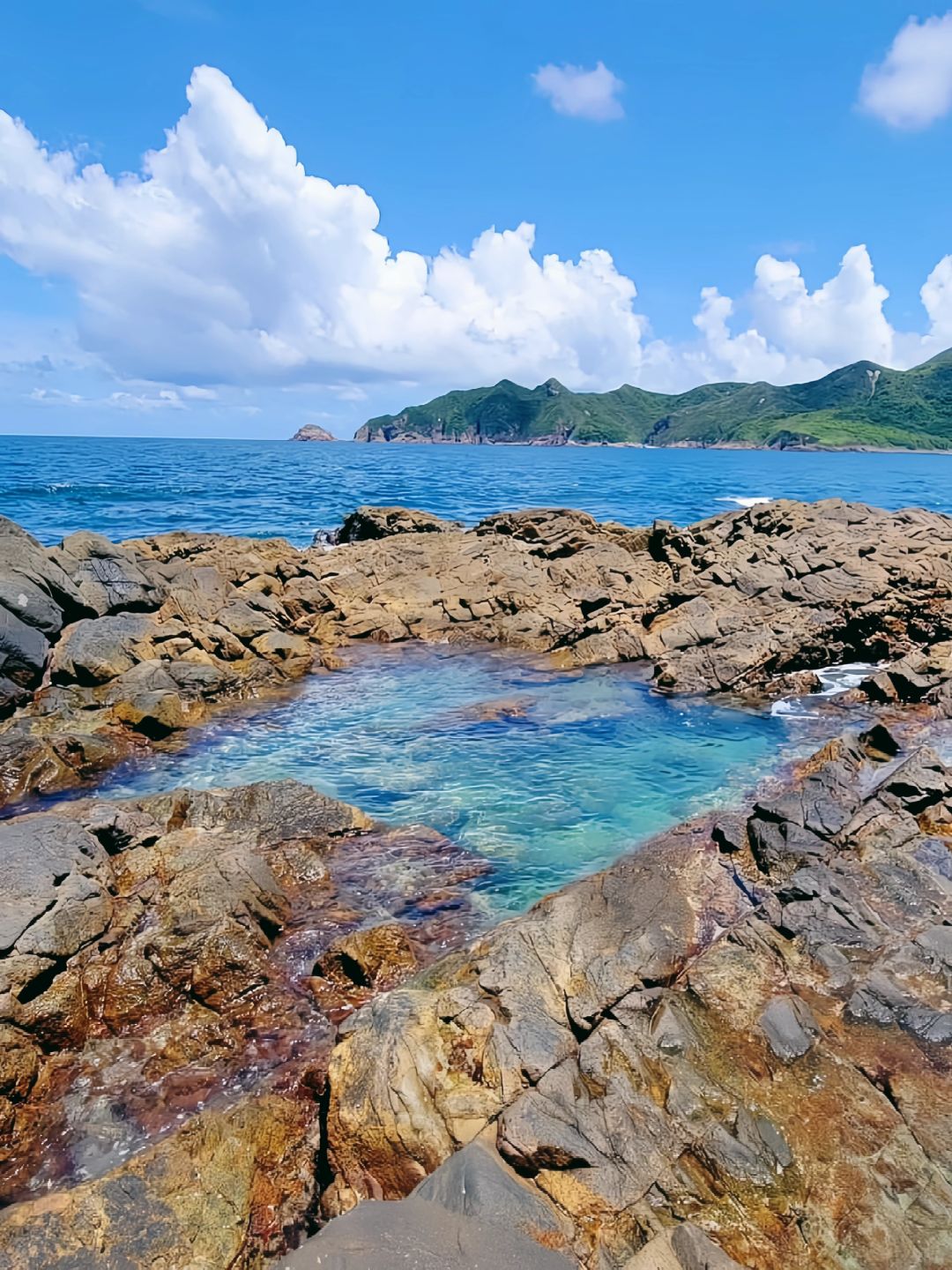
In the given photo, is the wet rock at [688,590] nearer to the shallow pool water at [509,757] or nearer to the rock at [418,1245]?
the shallow pool water at [509,757]

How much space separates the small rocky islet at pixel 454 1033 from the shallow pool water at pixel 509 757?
3.21 feet

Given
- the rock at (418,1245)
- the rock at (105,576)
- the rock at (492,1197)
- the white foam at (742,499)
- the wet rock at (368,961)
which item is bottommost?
the white foam at (742,499)

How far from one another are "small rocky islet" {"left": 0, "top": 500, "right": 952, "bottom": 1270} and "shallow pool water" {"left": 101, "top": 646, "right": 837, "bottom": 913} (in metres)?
0.98

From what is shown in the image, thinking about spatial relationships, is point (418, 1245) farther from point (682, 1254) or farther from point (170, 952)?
point (170, 952)

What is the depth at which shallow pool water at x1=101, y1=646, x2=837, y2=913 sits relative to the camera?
1323cm

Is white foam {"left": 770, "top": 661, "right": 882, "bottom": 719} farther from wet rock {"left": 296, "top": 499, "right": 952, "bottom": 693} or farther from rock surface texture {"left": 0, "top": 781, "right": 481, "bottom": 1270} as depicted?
rock surface texture {"left": 0, "top": 781, "right": 481, "bottom": 1270}

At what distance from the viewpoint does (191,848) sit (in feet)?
36.6

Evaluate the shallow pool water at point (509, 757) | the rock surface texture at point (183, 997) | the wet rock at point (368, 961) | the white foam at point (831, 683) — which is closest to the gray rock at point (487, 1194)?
the rock surface texture at point (183, 997)

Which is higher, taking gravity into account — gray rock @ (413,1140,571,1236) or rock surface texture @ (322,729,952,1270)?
gray rock @ (413,1140,571,1236)

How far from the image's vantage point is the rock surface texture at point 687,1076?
564 cm

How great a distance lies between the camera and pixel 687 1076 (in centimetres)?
679

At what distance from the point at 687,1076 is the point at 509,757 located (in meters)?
9.70

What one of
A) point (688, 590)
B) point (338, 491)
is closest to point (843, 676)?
point (688, 590)

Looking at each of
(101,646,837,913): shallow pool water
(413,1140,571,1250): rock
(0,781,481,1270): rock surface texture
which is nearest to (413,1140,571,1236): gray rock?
(413,1140,571,1250): rock
